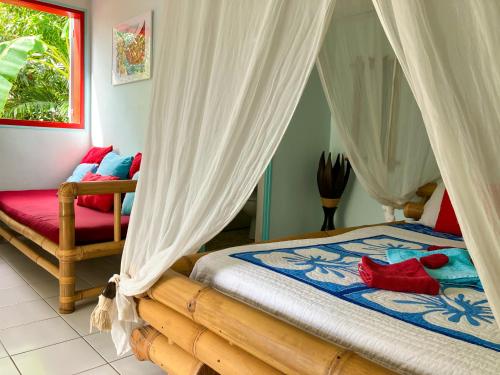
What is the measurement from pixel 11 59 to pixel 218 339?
3.69 meters

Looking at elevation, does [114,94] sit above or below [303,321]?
above

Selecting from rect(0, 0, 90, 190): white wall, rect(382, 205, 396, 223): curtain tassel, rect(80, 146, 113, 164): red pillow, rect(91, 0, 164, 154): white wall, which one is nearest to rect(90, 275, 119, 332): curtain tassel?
Result: rect(382, 205, 396, 223): curtain tassel

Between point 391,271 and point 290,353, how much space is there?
0.62 meters

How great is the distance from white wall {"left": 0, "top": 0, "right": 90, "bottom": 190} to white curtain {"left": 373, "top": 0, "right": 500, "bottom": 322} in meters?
4.17

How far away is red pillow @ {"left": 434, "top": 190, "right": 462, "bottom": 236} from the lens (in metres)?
2.51

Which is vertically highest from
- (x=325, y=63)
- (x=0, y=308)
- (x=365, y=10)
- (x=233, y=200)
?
(x=365, y=10)

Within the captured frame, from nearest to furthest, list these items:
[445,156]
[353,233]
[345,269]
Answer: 1. [445,156]
2. [345,269]
3. [353,233]

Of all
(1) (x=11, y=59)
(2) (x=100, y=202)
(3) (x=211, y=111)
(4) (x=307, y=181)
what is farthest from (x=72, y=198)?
(1) (x=11, y=59)

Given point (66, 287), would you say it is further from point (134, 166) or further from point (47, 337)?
point (134, 166)

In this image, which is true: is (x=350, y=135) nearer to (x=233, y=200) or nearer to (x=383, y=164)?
(x=383, y=164)

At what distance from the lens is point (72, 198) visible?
7.95 ft

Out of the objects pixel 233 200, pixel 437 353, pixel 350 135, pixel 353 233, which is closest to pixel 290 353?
pixel 437 353

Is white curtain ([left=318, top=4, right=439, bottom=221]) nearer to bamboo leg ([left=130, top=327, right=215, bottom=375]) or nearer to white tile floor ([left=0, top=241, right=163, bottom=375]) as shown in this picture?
bamboo leg ([left=130, top=327, right=215, bottom=375])

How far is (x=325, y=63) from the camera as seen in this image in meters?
2.47
